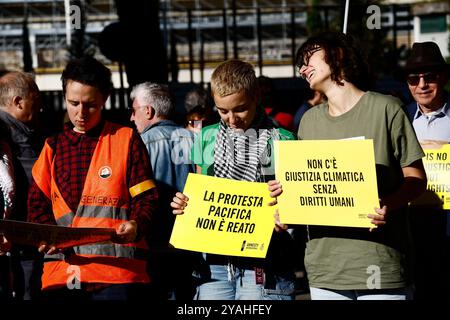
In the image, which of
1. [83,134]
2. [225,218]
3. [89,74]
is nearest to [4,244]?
[83,134]

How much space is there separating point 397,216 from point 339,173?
31cm

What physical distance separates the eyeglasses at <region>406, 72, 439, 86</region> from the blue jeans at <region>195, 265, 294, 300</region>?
71.8 inches

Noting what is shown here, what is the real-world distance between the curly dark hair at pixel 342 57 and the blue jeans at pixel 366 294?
91 cm

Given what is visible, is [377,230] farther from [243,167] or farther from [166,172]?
[166,172]

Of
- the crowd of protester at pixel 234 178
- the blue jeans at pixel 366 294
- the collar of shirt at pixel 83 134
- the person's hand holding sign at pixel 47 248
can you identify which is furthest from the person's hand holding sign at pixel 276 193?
the person's hand holding sign at pixel 47 248

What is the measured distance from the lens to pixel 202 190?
4613 mm

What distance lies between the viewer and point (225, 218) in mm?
4605

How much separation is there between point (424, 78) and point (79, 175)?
2.47 metres

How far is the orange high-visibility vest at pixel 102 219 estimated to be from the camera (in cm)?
429

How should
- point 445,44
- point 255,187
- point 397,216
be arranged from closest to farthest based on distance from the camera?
point 397,216 → point 255,187 → point 445,44

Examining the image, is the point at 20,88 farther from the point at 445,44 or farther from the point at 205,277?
the point at 445,44

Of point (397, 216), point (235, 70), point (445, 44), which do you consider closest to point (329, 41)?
point (235, 70)

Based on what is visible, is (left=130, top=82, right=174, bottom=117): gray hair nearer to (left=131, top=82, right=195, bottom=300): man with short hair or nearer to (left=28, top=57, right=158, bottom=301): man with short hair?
(left=131, top=82, right=195, bottom=300): man with short hair

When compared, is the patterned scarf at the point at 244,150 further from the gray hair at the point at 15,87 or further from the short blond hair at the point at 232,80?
the gray hair at the point at 15,87
